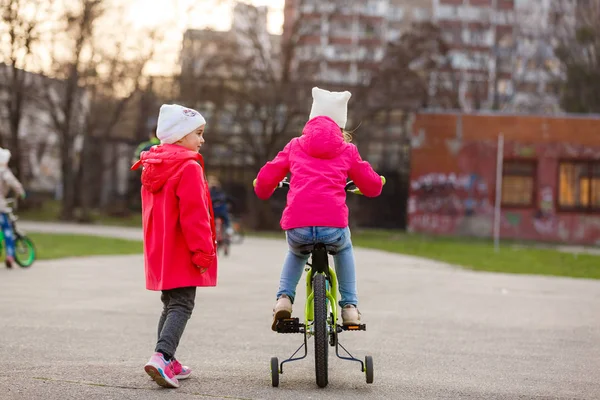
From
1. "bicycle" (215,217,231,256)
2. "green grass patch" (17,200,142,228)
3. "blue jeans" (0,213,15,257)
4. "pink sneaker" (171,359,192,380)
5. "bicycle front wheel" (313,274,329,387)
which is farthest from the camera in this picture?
"green grass patch" (17,200,142,228)

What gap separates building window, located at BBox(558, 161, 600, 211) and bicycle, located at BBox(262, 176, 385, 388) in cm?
3386

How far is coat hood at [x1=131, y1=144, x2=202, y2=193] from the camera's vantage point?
6.38 m

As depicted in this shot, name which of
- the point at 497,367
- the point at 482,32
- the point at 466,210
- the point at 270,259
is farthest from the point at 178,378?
the point at 482,32

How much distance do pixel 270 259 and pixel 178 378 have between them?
14864 millimetres

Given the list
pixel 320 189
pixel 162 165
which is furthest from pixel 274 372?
pixel 162 165

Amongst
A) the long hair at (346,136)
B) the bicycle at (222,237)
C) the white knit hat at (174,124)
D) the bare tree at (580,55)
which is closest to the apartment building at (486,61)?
the bare tree at (580,55)

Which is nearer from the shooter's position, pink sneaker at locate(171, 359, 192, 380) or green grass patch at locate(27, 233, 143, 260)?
pink sneaker at locate(171, 359, 192, 380)

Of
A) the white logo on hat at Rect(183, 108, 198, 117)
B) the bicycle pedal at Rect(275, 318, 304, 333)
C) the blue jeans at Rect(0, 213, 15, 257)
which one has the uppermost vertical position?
the white logo on hat at Rect(183, 108, 198, 117)

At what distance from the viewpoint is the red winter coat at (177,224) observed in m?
6.27

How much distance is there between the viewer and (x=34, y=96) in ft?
141

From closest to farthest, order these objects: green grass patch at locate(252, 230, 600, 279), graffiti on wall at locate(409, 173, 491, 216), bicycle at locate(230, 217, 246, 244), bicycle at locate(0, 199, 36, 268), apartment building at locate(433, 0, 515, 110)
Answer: bicycle at locate(0, 199, 36, 268)
green grass patch at locate(252, 230, 600, 279)
bicycle at locate(230, 217, 246, 244)
graffiti on wall at locate(409, 173, 491, 216)
apartment building at locate(433, 0, 515, 110)

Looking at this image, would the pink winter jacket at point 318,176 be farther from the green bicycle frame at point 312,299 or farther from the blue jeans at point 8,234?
the blue jeans at point 8,234

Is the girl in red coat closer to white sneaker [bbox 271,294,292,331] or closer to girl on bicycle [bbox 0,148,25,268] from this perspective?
white sneaker [bbox 271,294,292,331]

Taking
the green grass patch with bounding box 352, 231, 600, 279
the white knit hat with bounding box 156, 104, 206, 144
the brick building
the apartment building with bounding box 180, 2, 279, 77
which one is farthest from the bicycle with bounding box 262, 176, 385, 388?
the apartment building with bounding box 180, 2, 279, 77
